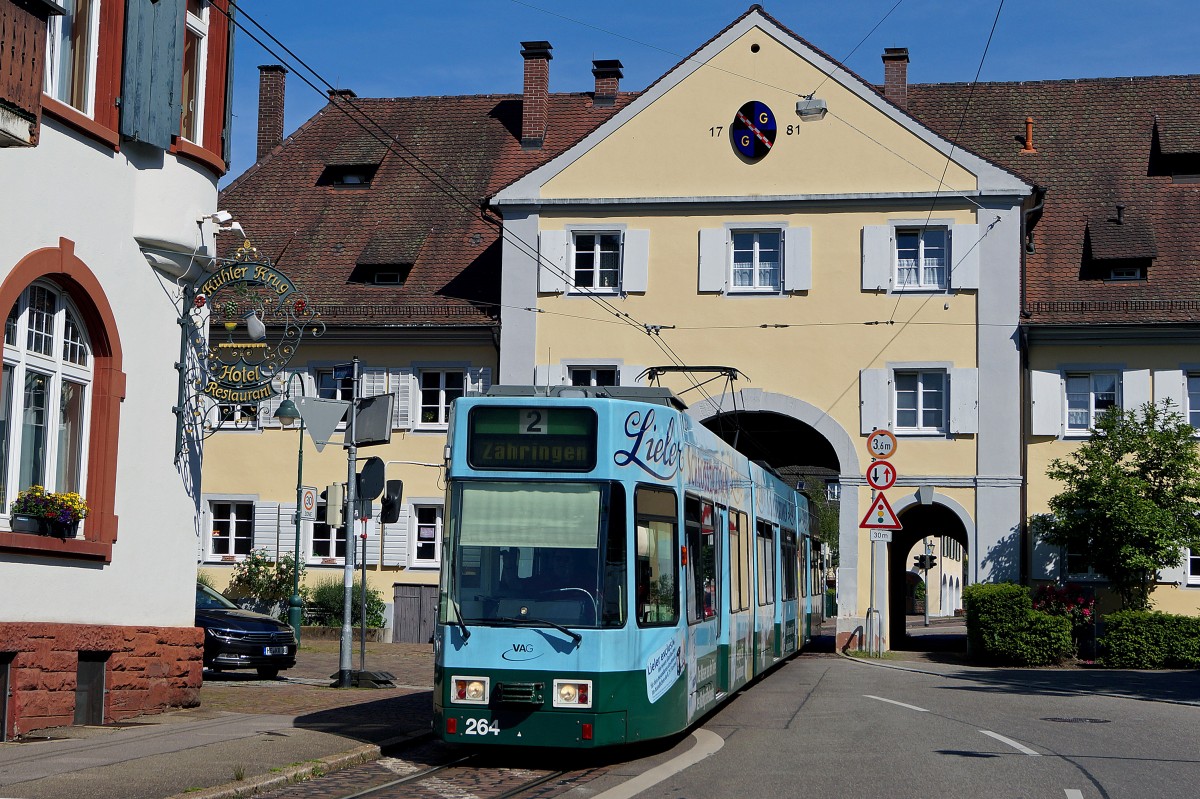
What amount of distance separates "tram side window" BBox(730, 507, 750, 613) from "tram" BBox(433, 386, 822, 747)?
9.84 feet

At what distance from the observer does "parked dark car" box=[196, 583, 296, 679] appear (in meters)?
22.1

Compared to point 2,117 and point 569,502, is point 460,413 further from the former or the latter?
point 2,117

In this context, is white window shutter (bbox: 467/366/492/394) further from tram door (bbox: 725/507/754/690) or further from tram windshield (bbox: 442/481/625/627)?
tram windshield (bbox: 442/481/625/627)

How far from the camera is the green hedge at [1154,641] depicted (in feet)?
93.4

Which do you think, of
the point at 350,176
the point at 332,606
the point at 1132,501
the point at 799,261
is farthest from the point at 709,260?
the point at 332,606

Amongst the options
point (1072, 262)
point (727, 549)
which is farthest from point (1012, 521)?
point (727, 549)

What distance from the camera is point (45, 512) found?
1426 centimetres

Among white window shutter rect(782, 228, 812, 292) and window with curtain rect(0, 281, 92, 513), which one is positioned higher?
white window shutter rect(782, 228, 812, 292)

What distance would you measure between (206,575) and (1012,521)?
18.0 meters

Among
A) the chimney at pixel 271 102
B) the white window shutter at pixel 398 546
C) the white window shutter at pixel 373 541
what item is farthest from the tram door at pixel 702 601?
the chimney at pixel 271 102

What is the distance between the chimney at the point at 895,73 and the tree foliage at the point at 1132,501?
10.8 meters

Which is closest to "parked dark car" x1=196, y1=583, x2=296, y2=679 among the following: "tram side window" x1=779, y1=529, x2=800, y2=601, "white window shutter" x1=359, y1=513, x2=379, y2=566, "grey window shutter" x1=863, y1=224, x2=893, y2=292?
"tram side window" x1=779, y1=529, x2=800, y2=601

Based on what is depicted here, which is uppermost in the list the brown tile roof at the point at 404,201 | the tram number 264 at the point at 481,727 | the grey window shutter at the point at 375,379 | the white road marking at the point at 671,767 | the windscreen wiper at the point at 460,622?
the brown tile roof at the point at 404,201

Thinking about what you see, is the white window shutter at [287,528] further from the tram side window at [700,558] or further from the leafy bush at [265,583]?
the tram side window at [700,558]
